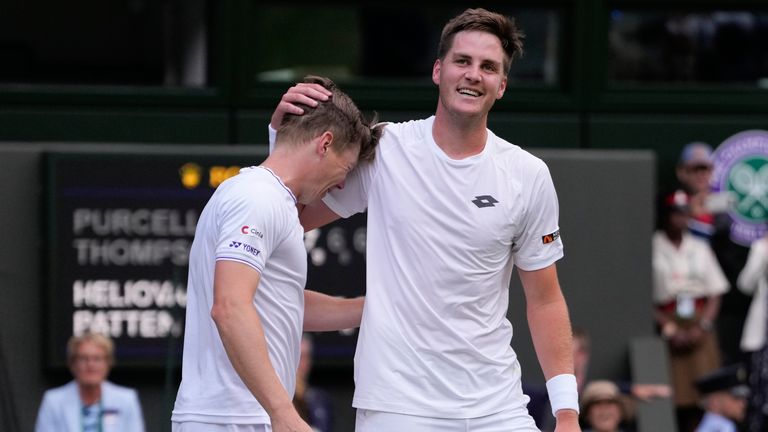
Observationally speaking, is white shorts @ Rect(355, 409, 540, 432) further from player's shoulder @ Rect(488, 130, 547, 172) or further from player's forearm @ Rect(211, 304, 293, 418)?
player's shoulder @ Rect(488, 130, 547, 172)

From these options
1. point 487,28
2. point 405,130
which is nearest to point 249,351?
point 405,130

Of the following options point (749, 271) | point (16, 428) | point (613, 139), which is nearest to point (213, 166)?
point (16, 428)

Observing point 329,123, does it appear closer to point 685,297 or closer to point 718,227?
point 685,297

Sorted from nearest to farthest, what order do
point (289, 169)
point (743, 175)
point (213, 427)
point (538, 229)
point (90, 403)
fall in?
1. point (213, 427)
2. point (289, 169)
3. point (538, 229)
4. point (90, 403)
5. point (743, 175)

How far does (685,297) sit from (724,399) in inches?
28.5

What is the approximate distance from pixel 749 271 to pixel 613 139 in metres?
1.25

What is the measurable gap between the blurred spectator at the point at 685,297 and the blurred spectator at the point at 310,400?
2264 millimetres

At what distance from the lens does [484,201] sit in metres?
5.00

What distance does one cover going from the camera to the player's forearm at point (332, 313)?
5246 millimetres

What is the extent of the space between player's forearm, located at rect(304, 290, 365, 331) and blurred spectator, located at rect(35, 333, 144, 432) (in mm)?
3399

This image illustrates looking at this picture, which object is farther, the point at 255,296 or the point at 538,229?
the point at 538,229

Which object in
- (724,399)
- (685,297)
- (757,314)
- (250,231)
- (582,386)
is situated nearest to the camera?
(250,231)

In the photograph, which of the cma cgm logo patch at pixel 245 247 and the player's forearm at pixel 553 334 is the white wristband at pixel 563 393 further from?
the cma cgm logo patch at pixel 245 247

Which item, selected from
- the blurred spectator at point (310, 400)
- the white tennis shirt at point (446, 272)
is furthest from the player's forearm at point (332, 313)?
the blurred spectator at point (310, 400)
